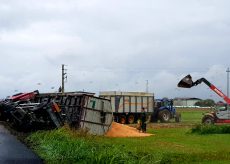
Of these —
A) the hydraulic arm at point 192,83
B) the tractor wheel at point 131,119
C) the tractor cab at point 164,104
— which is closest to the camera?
the hydraulic arm at point 192,83

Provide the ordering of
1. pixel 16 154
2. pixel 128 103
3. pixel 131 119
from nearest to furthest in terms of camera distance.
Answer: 1. pixel 16 154
2. pixel 128 103
3. pixel 131 119

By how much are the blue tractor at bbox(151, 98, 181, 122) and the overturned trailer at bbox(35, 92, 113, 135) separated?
86.6 feet

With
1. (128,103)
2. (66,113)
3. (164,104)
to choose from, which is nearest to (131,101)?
(128,103)

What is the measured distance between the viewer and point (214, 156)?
16.9 meters

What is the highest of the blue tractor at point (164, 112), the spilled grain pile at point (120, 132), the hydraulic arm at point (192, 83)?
the hydraulic arm at point (192, 83)

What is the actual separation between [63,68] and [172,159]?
5750cm

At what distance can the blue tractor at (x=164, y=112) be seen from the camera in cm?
5500

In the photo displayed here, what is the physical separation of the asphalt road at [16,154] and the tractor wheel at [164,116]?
116 feet

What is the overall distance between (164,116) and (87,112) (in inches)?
1130

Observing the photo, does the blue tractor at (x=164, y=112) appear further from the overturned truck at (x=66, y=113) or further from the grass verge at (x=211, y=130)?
the overturned truck at (x=66, y=113)

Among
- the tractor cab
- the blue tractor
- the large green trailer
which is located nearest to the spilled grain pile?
the large green trailer

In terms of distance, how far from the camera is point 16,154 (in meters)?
15.9

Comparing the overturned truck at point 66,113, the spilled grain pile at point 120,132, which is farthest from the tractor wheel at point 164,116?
the overturned truck at point 66,113

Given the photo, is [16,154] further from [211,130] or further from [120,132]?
[211,130]
